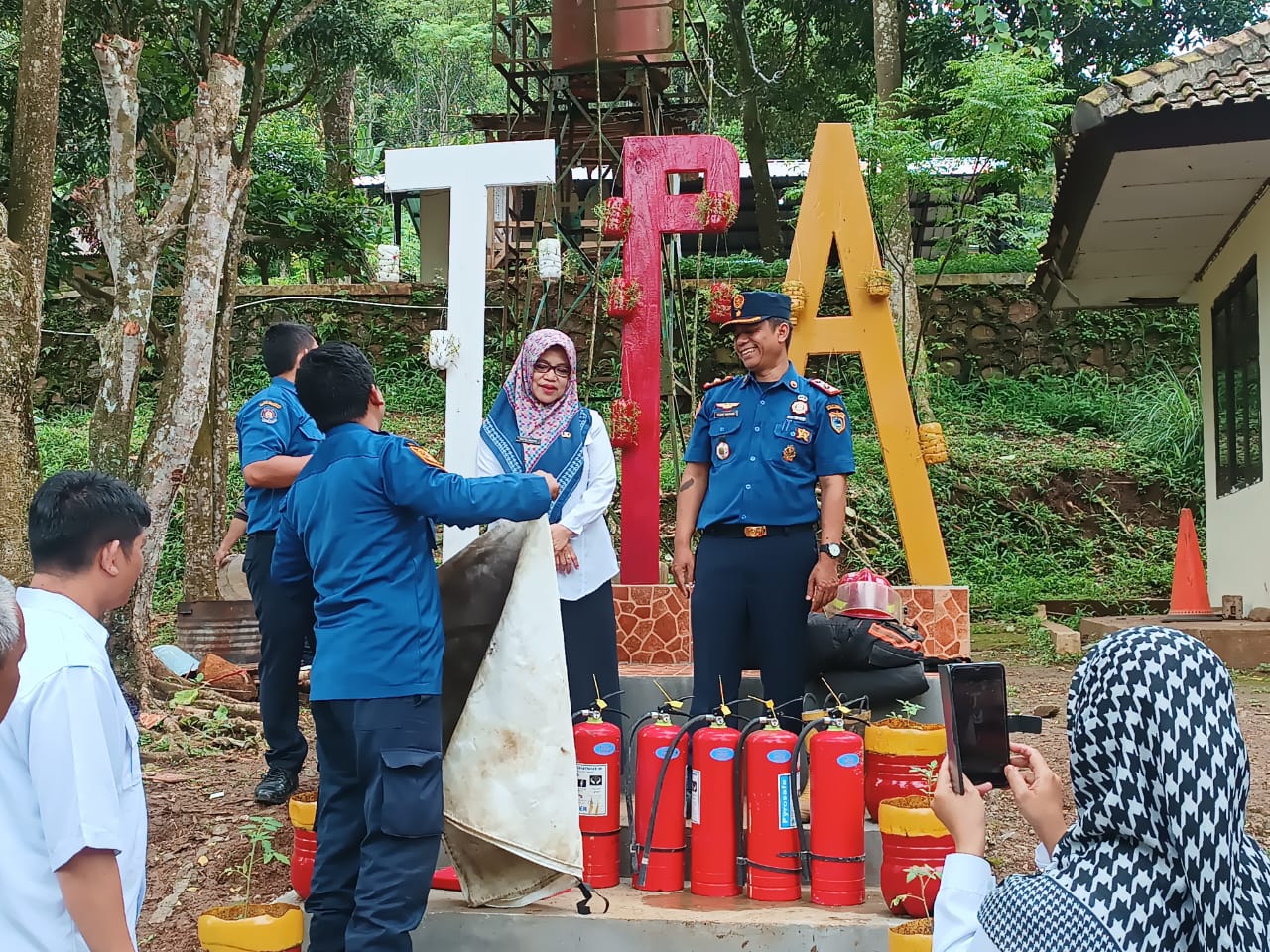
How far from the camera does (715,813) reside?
12.2 feet

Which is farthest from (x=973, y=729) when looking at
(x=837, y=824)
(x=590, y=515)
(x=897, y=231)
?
(x=897, y=231)

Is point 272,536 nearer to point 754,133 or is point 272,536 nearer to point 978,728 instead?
point 978,728

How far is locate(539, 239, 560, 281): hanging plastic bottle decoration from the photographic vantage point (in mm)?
7555

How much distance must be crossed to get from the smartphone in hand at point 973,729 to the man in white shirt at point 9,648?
1.34 m

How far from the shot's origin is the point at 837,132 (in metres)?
6.16

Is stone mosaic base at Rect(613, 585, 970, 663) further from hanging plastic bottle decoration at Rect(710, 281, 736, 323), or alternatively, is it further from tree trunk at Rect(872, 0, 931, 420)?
tree trunk at Rect(872, 0, 931, 420)

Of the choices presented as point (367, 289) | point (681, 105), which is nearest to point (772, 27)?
point (681, 105)

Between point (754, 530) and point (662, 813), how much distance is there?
1.09 m

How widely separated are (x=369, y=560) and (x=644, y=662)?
312 cm

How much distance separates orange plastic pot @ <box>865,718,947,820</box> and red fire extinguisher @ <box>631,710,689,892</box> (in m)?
0.67

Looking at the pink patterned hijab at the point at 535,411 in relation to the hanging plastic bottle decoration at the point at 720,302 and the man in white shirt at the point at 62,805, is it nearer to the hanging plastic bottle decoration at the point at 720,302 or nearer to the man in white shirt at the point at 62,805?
the hanging plastic bottle decoration at the point at 720,302

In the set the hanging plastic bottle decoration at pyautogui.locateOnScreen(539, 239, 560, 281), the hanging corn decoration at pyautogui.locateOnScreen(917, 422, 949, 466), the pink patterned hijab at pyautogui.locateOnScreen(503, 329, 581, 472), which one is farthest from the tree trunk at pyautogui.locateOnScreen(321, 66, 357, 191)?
the pink patterned hijab at pyautogui.locateOnScreen(503, 329, 581, 472)

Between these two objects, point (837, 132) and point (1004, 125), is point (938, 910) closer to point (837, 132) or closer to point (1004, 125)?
point (837, 132)

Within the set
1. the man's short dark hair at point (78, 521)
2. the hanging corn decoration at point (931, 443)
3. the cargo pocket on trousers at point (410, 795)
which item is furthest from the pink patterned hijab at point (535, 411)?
the man's short dark hair at point (78, 521)
